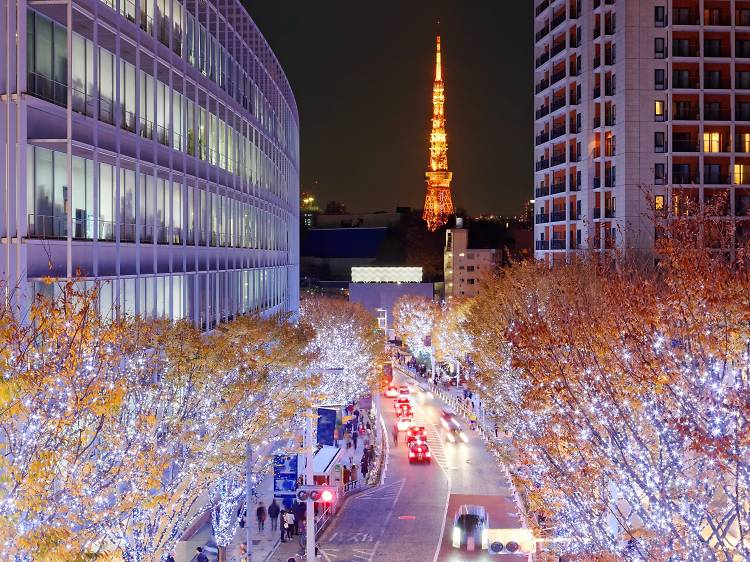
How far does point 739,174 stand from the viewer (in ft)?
170

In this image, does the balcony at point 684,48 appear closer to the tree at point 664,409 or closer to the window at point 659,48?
the window at point 659,48

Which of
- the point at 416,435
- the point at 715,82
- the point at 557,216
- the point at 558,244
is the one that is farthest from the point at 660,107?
the point at 416,435

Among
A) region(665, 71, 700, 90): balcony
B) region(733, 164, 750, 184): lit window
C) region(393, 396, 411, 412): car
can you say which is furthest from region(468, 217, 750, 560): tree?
region(665, 71, 700, 90): balcony

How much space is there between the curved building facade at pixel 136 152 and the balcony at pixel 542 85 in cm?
2509

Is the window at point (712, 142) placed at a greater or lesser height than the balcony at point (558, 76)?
lesser

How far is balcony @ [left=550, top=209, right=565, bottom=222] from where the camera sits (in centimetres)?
5850

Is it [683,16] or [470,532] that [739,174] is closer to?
[683,16]

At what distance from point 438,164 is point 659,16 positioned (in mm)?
103337

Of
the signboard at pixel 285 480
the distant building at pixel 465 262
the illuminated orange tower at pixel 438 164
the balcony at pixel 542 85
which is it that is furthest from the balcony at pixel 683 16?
the illuminated orange tower at pixel 438 164

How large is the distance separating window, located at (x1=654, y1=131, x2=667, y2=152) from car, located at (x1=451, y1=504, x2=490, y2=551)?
32.7 metres

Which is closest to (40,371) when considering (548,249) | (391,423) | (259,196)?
(259,196)

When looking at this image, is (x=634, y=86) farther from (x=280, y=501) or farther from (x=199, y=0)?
(x=280, y=501)

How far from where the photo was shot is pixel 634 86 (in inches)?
2072

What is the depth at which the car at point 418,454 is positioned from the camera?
128 ft
